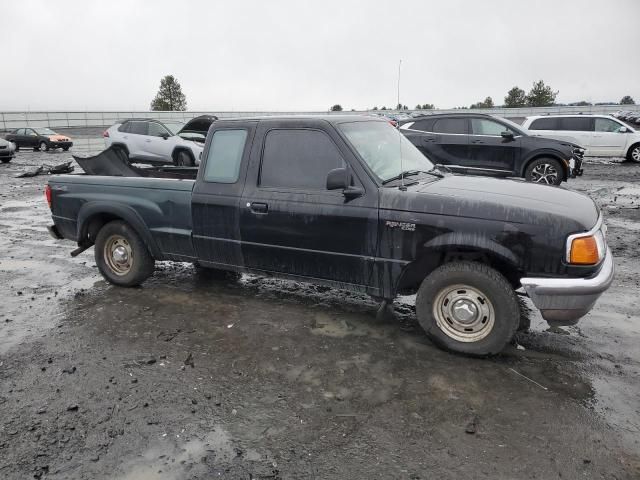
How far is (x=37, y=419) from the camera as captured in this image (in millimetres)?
3096

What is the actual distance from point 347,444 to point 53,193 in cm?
461

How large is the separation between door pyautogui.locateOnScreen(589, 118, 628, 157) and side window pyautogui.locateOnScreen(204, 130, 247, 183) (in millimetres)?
16503

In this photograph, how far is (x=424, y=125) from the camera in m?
12.1

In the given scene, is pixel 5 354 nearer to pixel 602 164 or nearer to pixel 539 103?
pixel 602 164

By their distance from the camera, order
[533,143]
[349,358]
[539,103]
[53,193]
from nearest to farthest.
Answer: [349,358], [53,193], [533,143], [539,103]

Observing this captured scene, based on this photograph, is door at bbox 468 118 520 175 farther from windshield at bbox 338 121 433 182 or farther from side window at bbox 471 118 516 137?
windshield at bbox 338 121 433 182

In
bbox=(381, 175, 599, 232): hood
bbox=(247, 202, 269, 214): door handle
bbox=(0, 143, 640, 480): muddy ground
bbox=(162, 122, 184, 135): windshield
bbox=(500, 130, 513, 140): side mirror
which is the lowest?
bbox=(0, 143, 640, 480): muddy ground

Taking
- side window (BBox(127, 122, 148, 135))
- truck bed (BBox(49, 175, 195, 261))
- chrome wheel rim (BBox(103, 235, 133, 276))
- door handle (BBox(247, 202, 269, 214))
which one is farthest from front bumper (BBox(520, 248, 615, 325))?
side window (BBox(127, 122, 148, 135))

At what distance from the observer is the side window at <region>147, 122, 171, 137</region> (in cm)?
1566

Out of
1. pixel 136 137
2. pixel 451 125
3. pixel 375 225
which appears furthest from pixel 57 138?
pixel 375 225

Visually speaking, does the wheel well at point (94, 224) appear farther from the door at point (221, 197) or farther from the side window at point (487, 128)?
the side window at point (487, 128)

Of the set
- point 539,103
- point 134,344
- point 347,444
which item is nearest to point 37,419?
point 134,344

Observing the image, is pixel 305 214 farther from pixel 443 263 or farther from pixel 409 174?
pixel 443 263

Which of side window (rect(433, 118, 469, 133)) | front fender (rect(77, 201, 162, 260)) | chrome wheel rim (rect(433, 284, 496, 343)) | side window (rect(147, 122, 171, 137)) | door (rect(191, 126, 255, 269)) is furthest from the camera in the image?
side window (rect(147, 122, 171, 137))
